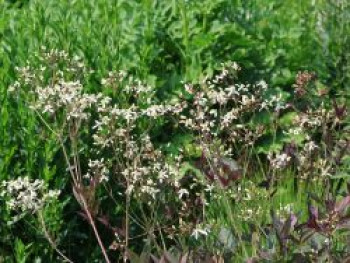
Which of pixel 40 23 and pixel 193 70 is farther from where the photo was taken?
pixel 193 70

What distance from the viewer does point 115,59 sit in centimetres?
486

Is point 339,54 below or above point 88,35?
below

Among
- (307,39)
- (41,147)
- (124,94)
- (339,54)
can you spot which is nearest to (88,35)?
(124,94)

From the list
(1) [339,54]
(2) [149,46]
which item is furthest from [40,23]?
(1) [339,54]

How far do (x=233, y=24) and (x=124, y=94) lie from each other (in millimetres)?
1466

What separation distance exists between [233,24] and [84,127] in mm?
1821

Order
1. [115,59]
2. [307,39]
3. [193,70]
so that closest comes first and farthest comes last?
1. [115,59]
2. [193,70]
3. [307,39]

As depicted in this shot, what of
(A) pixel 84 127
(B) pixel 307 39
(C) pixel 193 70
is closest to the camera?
(A) pixel 84 127

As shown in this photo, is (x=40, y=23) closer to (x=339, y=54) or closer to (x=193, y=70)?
(x=193, y=70)

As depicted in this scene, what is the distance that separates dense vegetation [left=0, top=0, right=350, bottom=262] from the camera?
136 inches

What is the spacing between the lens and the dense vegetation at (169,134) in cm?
345

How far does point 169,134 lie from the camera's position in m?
5.46

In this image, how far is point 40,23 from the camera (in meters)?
5.01

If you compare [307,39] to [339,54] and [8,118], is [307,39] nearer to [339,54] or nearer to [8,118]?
[339,54]
